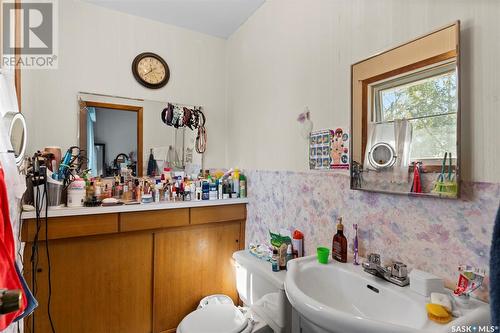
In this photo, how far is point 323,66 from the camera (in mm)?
1511

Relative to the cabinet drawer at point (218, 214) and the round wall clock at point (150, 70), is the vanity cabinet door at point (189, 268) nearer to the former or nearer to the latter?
the cabinet drawer at point (218, 214)

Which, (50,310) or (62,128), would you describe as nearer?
(50,310)

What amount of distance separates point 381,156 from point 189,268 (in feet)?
5.11

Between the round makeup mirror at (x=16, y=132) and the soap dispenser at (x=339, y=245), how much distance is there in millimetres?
1512

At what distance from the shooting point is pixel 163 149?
2273 millimetres

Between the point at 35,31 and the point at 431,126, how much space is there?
2.48 m

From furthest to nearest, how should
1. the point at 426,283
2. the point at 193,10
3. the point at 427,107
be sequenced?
the point at 193,10 → the point at 427,107 → the point at 426,283

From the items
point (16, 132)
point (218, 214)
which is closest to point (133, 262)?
point (218, 214)

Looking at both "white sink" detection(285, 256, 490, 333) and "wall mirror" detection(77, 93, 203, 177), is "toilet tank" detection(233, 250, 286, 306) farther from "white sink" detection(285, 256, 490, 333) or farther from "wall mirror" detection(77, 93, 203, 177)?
"wall mirror" detection(77, 93, 203, 177)

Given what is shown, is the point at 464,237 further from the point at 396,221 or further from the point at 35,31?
the point at 35,31

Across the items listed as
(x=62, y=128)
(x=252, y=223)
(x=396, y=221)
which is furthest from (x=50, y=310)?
(x=396, y=221)

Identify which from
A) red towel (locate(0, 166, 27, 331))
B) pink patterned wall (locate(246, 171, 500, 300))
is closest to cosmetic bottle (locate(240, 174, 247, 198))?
pink patterned wall (locate(246, 171, 500, 300))

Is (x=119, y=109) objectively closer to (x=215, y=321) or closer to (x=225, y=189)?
(x=225, y=189)

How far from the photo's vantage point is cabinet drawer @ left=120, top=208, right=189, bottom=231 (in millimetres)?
1768
